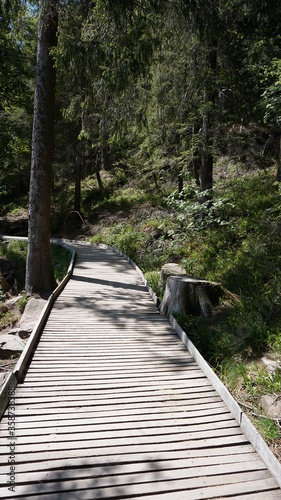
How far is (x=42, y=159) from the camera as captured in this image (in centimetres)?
843

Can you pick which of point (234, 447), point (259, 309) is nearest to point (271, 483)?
point (234, 447)

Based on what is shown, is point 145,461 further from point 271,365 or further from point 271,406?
point 271,365

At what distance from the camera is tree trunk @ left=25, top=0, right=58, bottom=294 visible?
323 inches

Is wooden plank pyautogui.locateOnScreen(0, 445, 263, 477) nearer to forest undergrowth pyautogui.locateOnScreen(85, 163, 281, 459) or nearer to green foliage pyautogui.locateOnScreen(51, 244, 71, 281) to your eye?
forest undergrowth pyautogui.locateOnScreen(85, 163, 281, 459)

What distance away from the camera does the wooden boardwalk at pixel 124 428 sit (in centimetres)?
269

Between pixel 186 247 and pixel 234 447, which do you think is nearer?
pixel 234 447

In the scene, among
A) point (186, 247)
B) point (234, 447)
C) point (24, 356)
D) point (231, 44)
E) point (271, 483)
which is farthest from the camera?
point (186, 247)

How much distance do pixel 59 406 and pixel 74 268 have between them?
7.70 meters

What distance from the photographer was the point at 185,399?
3.96 meters

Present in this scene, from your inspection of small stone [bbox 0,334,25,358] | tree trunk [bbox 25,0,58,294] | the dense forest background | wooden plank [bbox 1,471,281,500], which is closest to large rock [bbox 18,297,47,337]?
small stone [bbox 0,334,25,358]

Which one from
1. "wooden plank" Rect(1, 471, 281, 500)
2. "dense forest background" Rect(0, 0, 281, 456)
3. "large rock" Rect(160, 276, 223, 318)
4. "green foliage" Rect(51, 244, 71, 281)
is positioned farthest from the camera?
"green foliage" Rect(51, 244, 71, 281)

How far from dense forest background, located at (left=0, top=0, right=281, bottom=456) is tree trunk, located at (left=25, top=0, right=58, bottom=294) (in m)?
0.51

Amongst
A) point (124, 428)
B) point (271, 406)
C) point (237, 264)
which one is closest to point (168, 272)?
point (237, 264)

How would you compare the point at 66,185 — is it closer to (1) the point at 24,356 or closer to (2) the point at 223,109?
(2) the point at 223,109
